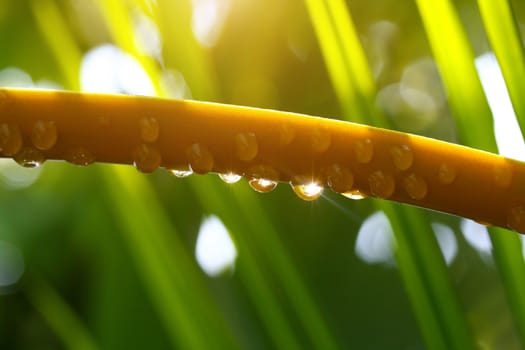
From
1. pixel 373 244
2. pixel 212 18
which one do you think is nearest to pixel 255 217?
pixel 373 244

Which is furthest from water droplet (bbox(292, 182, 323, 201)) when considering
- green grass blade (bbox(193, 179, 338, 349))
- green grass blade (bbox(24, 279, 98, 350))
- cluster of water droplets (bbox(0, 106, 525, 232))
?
green grass blade (bbox(24, 279, 98, 350))

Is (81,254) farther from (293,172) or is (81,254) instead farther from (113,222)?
(293,172)

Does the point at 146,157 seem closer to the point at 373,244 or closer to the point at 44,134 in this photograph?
the point at 44,134

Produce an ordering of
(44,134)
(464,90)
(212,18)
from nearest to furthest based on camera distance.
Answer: (44,134), (464,90), (212,18)

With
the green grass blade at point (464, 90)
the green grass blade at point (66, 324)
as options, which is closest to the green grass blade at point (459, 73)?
the green grass blade at point (464, 90)

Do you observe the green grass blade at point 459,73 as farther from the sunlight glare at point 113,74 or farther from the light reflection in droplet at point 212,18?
the light reflection in droplet at point 212,18

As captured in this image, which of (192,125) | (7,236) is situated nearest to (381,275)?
(7,236)
